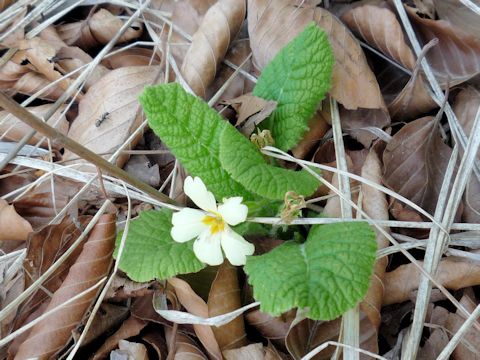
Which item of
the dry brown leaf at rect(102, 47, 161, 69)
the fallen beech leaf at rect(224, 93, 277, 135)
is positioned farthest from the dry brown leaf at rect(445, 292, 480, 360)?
the dry brown leaf at rect(102, 47, 161, 69)

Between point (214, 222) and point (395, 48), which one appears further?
point (395, 48)

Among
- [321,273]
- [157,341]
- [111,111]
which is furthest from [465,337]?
[111,111]

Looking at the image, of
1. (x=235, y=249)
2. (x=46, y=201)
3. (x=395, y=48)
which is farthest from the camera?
(x=46, y=201)

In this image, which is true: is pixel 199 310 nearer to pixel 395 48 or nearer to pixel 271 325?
pixel 271 325

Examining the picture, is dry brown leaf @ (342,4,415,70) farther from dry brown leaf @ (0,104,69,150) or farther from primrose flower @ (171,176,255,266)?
dry brown leaf @ (0,104,69,150)

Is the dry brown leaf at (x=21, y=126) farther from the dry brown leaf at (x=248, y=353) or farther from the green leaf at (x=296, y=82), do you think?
the dry brown leaf at (x=248, y=353)

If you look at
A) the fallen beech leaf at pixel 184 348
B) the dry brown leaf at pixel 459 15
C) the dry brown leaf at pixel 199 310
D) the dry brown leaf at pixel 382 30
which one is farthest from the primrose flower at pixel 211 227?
the dry brown leaf at pixel 459 15
